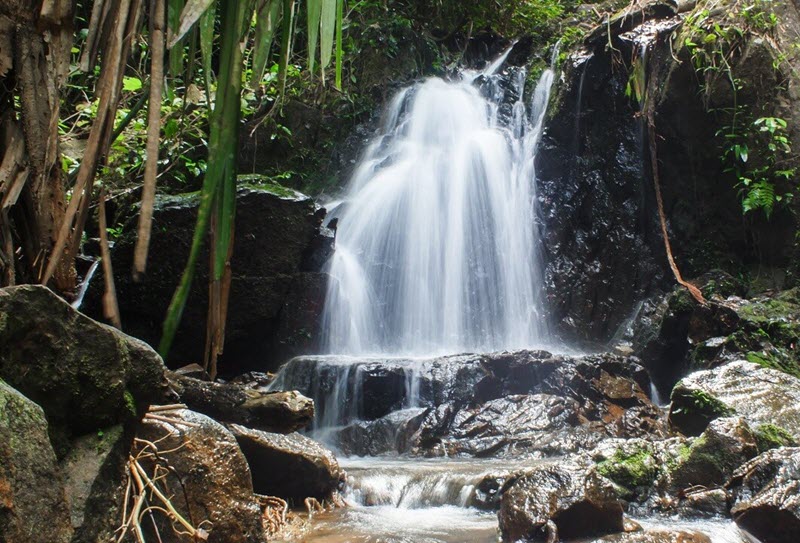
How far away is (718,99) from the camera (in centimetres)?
948

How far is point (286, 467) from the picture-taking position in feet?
14.0

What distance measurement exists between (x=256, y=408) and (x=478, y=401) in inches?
121

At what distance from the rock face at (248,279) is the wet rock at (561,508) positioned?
5005mm

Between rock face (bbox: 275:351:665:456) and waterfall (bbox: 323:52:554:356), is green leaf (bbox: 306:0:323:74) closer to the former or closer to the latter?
rock face (bbox: 275:351:665:456)

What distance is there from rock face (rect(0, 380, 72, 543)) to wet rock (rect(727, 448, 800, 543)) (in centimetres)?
353

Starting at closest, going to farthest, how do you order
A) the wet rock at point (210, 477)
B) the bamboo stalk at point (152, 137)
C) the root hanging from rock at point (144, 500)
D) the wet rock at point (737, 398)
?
the bamboo stalk at point (152, 137) < the root hanging from rock at point (144, 500) < the wet rock at point (210, 477) < the wet rock at point (737, 398)

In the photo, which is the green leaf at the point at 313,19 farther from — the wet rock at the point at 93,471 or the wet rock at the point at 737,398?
the wet rock at the point at 737,398

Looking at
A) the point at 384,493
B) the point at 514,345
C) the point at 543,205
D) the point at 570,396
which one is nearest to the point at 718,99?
the point at 543,205

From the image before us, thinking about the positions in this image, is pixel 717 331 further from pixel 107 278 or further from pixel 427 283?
pixel 107 278

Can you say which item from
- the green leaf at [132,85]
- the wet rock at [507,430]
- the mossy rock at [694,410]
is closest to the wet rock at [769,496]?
the mossy rock at [694,410]

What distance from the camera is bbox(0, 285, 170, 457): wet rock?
1608mm

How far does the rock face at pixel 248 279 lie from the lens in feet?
24.6

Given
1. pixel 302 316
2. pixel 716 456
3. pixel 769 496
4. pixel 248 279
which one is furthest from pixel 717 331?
pixel 248 279

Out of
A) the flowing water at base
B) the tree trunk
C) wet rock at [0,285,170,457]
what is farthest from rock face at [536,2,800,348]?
the tree trunk
